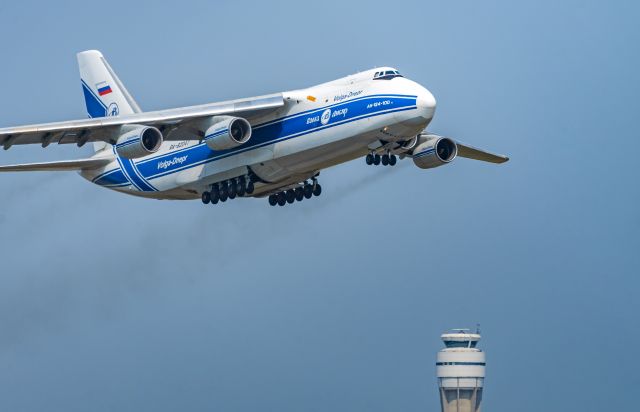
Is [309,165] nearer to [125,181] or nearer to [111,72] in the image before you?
[125,181]

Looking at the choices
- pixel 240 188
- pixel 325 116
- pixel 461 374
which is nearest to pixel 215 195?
pixel 240 188

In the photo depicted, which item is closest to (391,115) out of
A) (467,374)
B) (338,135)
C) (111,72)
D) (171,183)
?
(338,135)

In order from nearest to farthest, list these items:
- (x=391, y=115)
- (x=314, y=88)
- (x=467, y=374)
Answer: (x=391, y=115) → (x=314, y=88) → (x=467, y=374)

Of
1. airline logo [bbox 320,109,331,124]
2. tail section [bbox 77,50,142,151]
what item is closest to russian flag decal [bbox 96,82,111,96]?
tail section [bbox 77,50,142,151]

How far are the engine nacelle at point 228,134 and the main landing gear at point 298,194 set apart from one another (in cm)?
305

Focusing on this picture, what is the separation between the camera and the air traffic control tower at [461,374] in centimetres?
7788

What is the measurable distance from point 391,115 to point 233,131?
12.5 ft

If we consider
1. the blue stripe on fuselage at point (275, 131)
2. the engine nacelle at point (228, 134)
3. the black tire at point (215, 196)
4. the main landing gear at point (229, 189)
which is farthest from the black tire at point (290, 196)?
the engine nacelle at point (228, 134)

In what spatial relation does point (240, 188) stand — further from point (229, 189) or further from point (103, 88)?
point (103, 88)

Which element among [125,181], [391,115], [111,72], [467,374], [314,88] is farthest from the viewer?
[467,374]

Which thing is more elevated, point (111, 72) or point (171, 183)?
point (111, 72)

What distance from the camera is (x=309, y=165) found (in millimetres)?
32125

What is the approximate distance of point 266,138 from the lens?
3250cm

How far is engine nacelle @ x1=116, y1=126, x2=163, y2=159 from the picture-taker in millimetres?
31391
